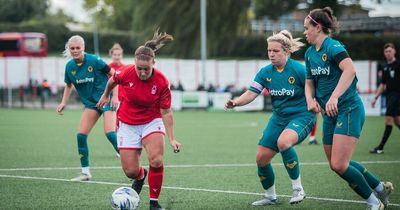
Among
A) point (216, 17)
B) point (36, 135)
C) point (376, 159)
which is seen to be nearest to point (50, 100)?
point (216, 17)

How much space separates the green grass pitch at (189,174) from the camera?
8.73 m

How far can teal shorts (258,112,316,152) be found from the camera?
848 centimetres

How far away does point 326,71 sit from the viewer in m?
7.79

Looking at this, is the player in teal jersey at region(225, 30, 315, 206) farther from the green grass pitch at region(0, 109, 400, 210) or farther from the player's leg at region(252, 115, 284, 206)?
the green grass pitch at region(0, 109, 400, 210)

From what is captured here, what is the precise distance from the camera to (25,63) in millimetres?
47469

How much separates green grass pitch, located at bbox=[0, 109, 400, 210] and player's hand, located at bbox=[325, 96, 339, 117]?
58.8 inches

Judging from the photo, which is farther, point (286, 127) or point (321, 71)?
point (286, 127)

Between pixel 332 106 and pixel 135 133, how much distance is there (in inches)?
95.8

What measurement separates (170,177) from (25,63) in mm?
38450

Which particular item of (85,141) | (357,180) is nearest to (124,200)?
(357,180)

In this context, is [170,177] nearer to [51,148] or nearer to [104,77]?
[104,77]

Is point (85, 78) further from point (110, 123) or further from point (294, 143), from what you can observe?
point (294, 143)

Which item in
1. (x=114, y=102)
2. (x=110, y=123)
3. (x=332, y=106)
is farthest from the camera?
(x=110, y=123)

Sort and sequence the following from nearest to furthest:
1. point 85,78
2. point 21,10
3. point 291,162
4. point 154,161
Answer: point 154,161 < point 291,162 < point 85,78 < point 21,10
